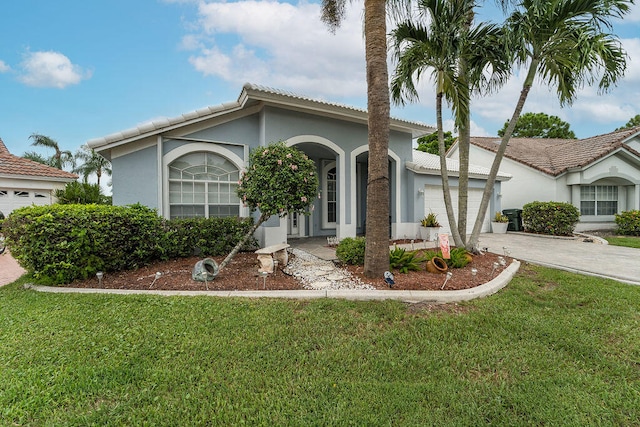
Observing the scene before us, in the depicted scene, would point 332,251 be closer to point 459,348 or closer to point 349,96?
point 459,348

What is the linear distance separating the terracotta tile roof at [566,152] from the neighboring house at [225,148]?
10.5 m

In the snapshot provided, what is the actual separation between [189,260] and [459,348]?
6550mm

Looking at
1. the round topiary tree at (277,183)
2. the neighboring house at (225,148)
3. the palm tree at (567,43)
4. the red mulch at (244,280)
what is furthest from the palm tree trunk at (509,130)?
the round topiary tree at (277,183)

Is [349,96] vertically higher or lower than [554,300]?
higher

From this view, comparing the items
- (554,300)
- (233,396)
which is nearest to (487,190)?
(554,300)

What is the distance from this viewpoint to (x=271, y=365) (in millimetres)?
2895

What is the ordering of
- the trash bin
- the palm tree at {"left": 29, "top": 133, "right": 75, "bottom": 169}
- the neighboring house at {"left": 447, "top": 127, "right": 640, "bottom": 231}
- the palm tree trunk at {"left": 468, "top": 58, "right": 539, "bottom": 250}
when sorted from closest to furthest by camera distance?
1. the palm tree trunk at {"left": 468, "top": 58, "right": 539, "bottom": 250}
2. the trash bin
3. the neighboring house at {"left": 447, "top": 127, "right": 640, "bottom": 231}
4. the palm tree at {"left": 29, "top": 133, "right": 75, "bottom": 169}

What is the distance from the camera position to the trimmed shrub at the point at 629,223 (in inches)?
542

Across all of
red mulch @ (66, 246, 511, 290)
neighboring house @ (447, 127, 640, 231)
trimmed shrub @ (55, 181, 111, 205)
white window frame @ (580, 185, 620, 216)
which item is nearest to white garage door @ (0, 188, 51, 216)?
trimmed shrub @ (55, 181, 111, 205)

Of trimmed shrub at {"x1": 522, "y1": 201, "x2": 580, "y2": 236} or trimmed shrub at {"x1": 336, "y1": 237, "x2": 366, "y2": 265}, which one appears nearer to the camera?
trimmed shrub at {"x1": 336, "y1": 237, "x2": 366, "y2": 265}

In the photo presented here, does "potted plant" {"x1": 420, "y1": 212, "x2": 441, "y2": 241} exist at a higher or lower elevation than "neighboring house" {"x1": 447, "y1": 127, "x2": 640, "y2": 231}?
lower

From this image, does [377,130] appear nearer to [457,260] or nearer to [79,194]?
[457,260]

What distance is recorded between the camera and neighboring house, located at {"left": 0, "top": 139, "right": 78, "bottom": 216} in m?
12.3

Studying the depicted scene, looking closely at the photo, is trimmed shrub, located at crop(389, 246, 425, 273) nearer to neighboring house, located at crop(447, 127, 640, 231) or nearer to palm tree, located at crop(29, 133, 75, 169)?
neighboring house, located at crop(447, 127, 640, 231)
